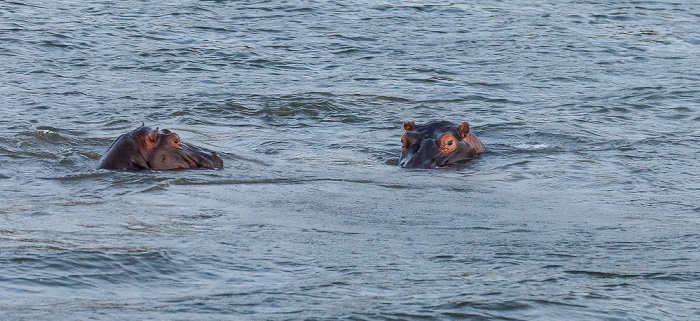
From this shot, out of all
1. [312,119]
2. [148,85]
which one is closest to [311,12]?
[148,85]

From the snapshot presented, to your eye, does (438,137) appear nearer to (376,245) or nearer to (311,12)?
(376,245)

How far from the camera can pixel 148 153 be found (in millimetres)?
8586

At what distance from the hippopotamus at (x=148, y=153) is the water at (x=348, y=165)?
0.17 m

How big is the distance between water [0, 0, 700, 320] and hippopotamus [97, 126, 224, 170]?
17 centimetres

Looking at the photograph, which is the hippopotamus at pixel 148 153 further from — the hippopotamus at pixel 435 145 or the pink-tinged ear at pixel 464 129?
the pink-tinged ear at pixel 464 129

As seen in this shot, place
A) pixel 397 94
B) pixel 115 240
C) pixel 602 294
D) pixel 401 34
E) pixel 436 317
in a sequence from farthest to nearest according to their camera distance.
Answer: pixel 401 34, pixel 397 94, pixel 115 240, pixel 602 294, pixel 436 317

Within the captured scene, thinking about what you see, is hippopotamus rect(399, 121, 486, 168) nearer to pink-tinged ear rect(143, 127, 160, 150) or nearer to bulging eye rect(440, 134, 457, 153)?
bulging eye rect(440, 134, 457, 153)

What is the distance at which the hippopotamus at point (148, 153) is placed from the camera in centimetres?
850

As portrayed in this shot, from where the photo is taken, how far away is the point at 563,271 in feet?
18.4

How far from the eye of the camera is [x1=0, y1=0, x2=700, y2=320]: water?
5.22 meters

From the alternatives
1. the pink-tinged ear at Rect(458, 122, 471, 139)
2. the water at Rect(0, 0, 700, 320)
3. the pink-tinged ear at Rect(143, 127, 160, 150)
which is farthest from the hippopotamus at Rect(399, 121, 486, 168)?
the pink-tinged ear at Rect(143, 127, 160, 150)

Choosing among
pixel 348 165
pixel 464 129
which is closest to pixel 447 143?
pixel 464 129

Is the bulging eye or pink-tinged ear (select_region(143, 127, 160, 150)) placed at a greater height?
pink-tinged ear (select_region(143, 127, 160, 150))

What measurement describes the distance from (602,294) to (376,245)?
1.48 metres
